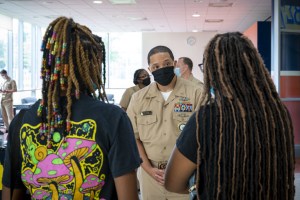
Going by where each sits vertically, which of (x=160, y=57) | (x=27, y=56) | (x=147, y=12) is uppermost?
(x=147, y=12)

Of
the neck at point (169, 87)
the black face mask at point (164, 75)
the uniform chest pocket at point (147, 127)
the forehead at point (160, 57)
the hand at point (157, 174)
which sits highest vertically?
the forehead at point (160, 57)

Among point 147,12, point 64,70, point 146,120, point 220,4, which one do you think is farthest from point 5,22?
point 64,70

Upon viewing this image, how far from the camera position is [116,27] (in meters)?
13.7

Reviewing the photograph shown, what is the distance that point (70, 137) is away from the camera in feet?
4.16

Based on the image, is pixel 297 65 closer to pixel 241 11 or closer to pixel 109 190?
pixel 241 11

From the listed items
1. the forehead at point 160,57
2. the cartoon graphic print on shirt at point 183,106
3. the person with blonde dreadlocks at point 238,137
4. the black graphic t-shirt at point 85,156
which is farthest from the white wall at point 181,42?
the black graphic t-shirt at point 85,156

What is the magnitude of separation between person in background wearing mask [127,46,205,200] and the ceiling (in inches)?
261

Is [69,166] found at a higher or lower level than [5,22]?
lower

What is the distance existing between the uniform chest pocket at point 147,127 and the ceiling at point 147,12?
22.3 feet

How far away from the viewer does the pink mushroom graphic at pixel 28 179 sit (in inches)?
51.1

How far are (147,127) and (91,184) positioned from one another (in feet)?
4.34

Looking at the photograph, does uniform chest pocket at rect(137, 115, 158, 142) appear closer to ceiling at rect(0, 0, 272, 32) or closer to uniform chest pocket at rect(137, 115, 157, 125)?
uniform chest pocket at rect(137, 115, 157, 125)

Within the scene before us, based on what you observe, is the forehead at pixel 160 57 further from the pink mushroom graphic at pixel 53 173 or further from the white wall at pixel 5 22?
the white wall at pixel 5 22

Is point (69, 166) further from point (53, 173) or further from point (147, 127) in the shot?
point (147, 127)
